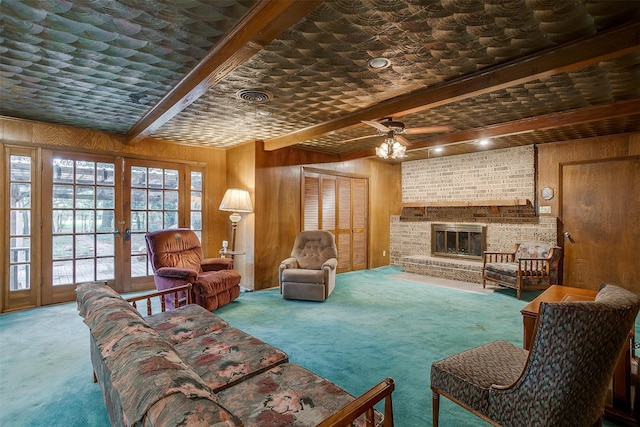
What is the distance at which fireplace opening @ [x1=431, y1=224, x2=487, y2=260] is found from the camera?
20.2ft

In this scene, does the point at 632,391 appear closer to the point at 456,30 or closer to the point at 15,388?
the point at 456,30

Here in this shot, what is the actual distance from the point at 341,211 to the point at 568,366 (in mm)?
5417

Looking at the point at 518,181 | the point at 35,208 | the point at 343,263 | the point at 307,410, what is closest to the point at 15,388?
the point at 307,410

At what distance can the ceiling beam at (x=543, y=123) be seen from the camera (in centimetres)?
338

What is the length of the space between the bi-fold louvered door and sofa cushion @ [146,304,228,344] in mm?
3457

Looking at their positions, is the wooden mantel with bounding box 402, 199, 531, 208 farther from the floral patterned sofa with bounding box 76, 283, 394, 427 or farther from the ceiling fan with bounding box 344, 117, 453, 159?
the floral patterned sofa with bounding box 76, 283, 394, 427

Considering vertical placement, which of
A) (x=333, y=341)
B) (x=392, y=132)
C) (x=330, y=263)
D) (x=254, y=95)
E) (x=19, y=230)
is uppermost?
(x=254, y=95)

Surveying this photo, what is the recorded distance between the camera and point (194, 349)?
6.51 ft

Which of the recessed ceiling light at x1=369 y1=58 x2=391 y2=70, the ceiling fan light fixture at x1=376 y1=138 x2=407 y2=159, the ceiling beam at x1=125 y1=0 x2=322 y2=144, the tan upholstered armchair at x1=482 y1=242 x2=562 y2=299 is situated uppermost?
the recessed ceiling light at x1=369 y1=58 x2=391 y2=70

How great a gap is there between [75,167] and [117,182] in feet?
1.75

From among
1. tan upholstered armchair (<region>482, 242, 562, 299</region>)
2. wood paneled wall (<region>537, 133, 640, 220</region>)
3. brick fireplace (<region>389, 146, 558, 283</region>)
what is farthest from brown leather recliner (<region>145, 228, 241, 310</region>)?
wood paneled wall (<region>537, 133, 640, 220</region>)

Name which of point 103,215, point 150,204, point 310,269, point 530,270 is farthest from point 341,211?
point 103,215

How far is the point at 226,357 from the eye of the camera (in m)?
1.87

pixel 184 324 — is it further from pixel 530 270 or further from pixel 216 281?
pixel 530 270
